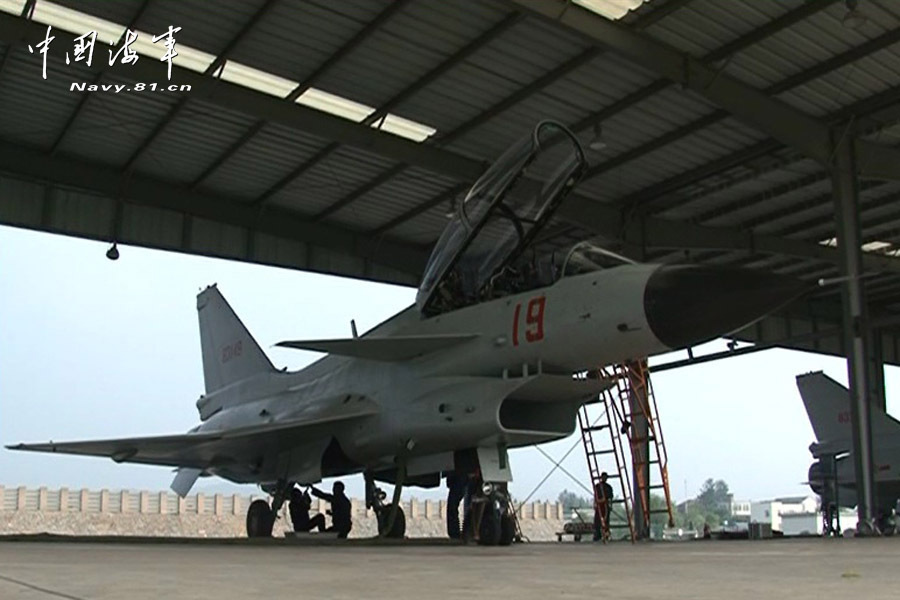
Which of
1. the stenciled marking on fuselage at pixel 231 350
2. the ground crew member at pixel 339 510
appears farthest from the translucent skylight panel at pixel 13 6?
the ground crew member at pixel 339 510

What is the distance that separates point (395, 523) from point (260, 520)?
181cm

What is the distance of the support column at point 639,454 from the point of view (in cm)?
1501

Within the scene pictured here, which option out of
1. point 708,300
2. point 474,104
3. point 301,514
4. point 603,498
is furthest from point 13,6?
point 603,498

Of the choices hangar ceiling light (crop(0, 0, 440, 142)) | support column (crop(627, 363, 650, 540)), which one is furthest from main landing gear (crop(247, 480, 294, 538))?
hangar ceiling light (crop(0, 0, 440, 142))

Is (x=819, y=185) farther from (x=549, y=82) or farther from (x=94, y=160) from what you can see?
(x=94, y=160)

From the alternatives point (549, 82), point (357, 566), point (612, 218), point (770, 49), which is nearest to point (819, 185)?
point (612, 218)

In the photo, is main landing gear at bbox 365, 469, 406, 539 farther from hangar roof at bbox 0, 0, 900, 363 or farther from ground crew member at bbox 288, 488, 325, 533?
hangar roof at bbox 0, 0, 900, 363

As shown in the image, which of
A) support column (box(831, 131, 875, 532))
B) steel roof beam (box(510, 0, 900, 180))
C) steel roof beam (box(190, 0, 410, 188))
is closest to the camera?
steel roof beam (box(510, 0, 900, 180))

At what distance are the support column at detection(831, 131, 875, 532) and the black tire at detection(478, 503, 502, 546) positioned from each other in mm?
7598

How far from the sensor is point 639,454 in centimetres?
1712

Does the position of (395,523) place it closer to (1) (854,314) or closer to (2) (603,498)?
(2) (603,498)

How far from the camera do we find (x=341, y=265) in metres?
22.0

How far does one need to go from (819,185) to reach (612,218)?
4.05m

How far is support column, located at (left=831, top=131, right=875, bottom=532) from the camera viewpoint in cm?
1437
